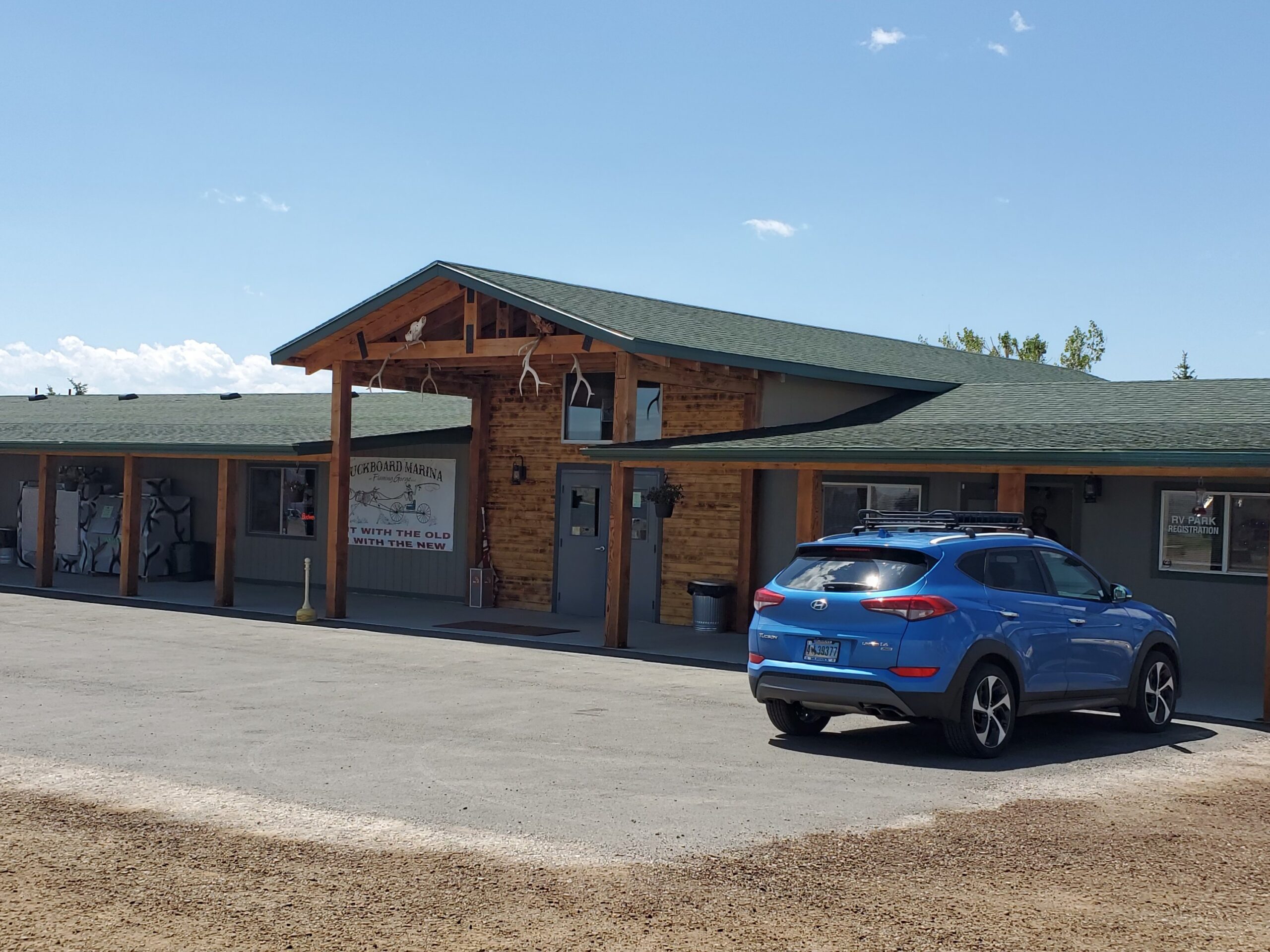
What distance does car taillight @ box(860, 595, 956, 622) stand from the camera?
9523 mm

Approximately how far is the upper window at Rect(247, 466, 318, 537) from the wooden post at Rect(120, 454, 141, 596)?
364cm

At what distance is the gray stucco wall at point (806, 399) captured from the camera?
749 inches

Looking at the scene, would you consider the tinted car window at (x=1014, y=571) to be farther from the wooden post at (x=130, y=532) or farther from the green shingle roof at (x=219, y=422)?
the wooden post at (x=130, y=532)

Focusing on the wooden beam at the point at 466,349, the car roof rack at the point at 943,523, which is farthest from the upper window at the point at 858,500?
the car roof rack at the point at 943,523

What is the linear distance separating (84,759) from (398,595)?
48.3 feet

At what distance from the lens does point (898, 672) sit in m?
9.52

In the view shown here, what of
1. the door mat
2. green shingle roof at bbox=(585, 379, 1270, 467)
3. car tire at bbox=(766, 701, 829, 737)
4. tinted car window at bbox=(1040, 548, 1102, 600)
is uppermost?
green shingle roof at bbox=(585, 379, 1270, 467)

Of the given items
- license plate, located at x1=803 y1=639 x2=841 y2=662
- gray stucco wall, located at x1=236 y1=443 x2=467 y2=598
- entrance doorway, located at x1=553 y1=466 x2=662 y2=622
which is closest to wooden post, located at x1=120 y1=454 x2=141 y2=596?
gray stucco wall, located at x1=236 y1=443 x2=467 y2=598

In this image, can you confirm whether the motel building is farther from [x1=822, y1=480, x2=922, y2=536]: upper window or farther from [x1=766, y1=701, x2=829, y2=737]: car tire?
[x1=766, y1=701, x2=829, y2=737]: car tire

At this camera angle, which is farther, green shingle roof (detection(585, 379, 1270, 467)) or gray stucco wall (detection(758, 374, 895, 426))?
gray stucco wall (detection(758, 374, 895, 426))

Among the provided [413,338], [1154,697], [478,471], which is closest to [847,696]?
[1154,697]

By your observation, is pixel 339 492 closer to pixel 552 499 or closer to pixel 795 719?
pixel 552 499

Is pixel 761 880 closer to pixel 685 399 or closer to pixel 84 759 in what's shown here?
pixel 84 759

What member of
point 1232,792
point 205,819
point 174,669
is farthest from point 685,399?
point 205,819
